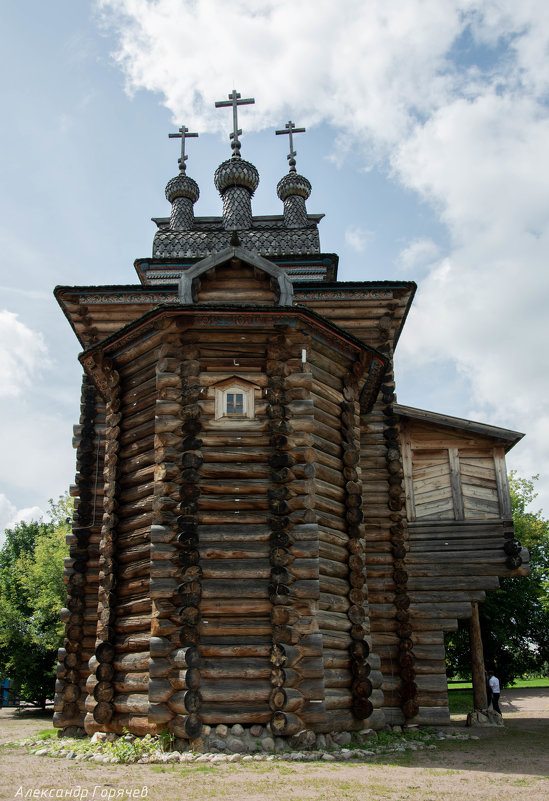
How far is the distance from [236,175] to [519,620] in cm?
2255

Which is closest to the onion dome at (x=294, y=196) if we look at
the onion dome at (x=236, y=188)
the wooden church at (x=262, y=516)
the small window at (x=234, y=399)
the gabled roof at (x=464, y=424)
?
the onion dome at (x=236, y=188)

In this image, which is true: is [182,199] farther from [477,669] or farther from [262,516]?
[477,669]

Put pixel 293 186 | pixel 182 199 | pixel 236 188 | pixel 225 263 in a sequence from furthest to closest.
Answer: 1. pixel 182 199
2. pixel 293 186
3. pixel 236 188
4. pixel 225 263

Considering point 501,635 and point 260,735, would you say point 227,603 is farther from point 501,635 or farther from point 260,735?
point 501,635

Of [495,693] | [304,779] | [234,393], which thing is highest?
[234,393]

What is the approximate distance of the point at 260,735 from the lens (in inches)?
390

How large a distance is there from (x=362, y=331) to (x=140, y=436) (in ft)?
21.4

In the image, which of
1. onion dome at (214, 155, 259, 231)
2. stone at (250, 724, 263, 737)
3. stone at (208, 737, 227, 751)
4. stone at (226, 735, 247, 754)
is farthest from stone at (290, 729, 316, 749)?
onion dome at (214, 155, 259, 231)

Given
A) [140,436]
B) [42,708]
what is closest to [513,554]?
[140,436]

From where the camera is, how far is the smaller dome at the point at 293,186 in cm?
2252

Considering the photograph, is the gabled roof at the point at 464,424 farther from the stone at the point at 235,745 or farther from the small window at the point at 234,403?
the stone at the point at 235,745

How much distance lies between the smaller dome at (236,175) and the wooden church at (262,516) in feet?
22.3

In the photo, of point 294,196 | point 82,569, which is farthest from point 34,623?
point 294,196

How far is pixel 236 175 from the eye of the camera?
21.3 m
